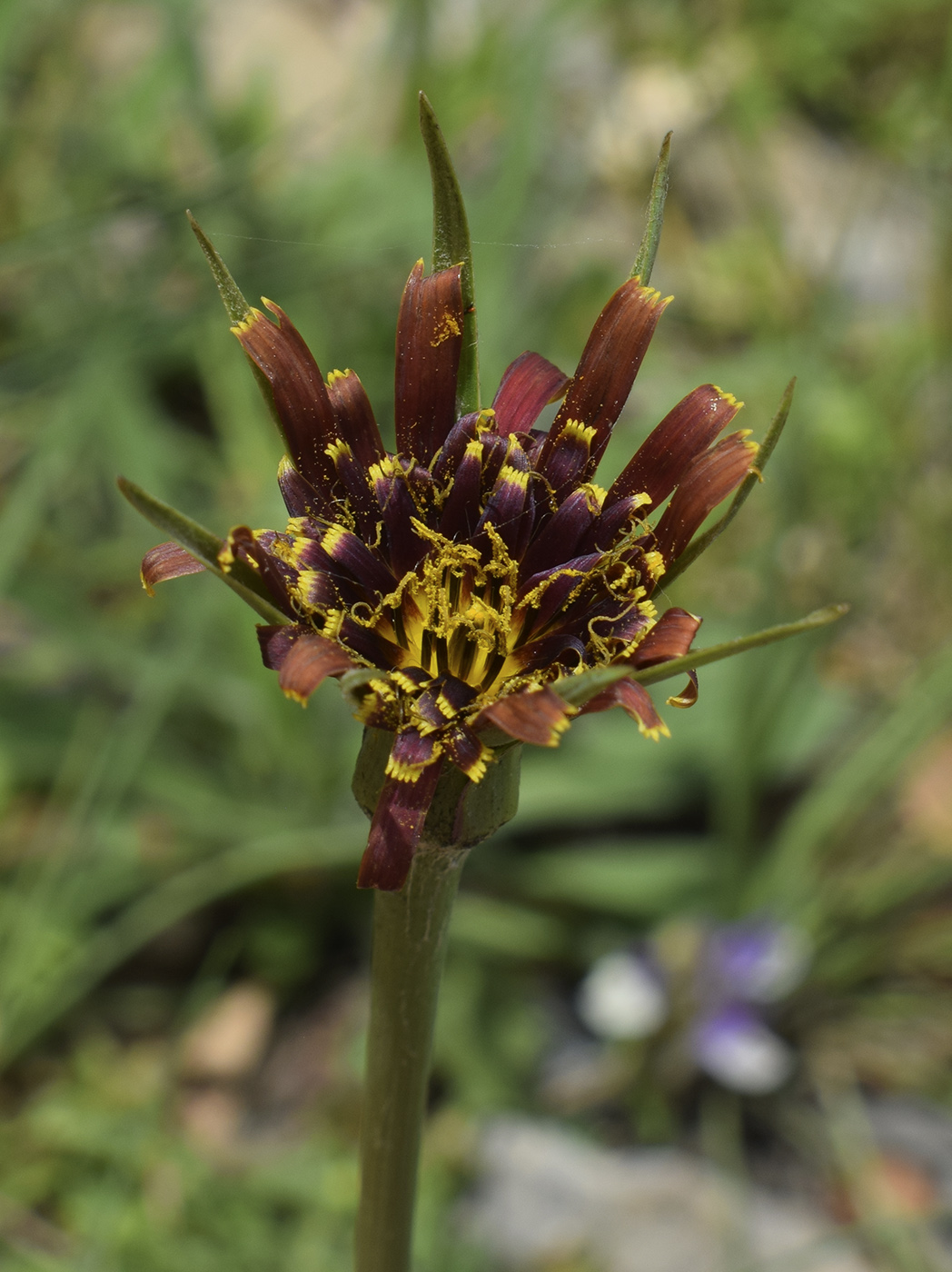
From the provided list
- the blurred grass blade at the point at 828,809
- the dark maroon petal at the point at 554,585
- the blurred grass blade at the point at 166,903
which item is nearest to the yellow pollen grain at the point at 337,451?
the dark maroon petal at the point at 554,585

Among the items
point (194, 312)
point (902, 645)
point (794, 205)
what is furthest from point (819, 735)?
point (794, 205)

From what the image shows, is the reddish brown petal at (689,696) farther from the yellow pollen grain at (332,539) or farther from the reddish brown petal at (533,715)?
the yellow pollen grain at (332,539)

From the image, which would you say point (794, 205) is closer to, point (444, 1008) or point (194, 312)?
point (194, 312)

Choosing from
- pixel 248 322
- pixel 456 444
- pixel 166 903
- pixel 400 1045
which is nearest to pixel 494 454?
pixel 456 444

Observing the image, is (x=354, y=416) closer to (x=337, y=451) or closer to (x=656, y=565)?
(x=337, y=451)

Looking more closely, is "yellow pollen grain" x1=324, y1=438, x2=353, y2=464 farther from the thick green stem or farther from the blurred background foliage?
the blurred background foliage

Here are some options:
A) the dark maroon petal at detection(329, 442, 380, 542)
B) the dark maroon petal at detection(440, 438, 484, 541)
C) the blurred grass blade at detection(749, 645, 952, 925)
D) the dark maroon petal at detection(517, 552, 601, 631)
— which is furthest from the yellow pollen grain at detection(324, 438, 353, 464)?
the blurred grass blade at detection(749, 645, 952, 925)

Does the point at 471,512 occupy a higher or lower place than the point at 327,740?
lower
